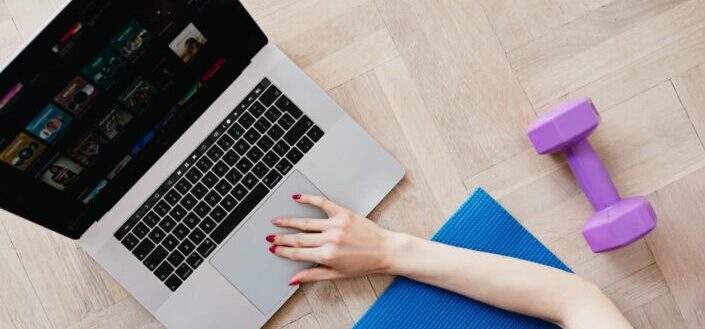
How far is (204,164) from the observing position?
79cm

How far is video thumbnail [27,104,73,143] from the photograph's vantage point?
0.59 m

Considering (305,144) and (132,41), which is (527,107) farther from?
(132,41)

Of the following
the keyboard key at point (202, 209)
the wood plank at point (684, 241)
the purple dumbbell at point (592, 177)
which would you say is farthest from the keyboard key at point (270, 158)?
the wood plank at point (684, 241)

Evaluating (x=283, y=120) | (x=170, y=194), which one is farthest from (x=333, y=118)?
(x=170, y=194)

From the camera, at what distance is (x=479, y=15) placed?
87 centimetres

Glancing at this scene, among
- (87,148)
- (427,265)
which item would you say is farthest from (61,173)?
(427,265)

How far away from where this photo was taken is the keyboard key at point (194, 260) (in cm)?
80

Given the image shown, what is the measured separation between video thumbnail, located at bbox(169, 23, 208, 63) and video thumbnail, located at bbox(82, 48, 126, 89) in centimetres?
7

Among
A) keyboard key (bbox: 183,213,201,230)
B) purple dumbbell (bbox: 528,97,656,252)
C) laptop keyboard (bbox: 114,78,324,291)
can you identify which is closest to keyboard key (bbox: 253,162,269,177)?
laptop keyboard (bbox: 114,78,324,291)

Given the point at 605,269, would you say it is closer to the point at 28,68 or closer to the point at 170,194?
the point at 170,194

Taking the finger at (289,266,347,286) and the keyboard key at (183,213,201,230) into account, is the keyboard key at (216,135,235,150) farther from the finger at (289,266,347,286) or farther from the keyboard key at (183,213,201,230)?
the finger at (289,266,347,286)

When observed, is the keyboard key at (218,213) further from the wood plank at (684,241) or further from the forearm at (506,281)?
the wood plank at (684,241)

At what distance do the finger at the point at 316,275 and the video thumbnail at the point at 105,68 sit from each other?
36 centimetres

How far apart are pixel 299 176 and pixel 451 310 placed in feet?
0.99
